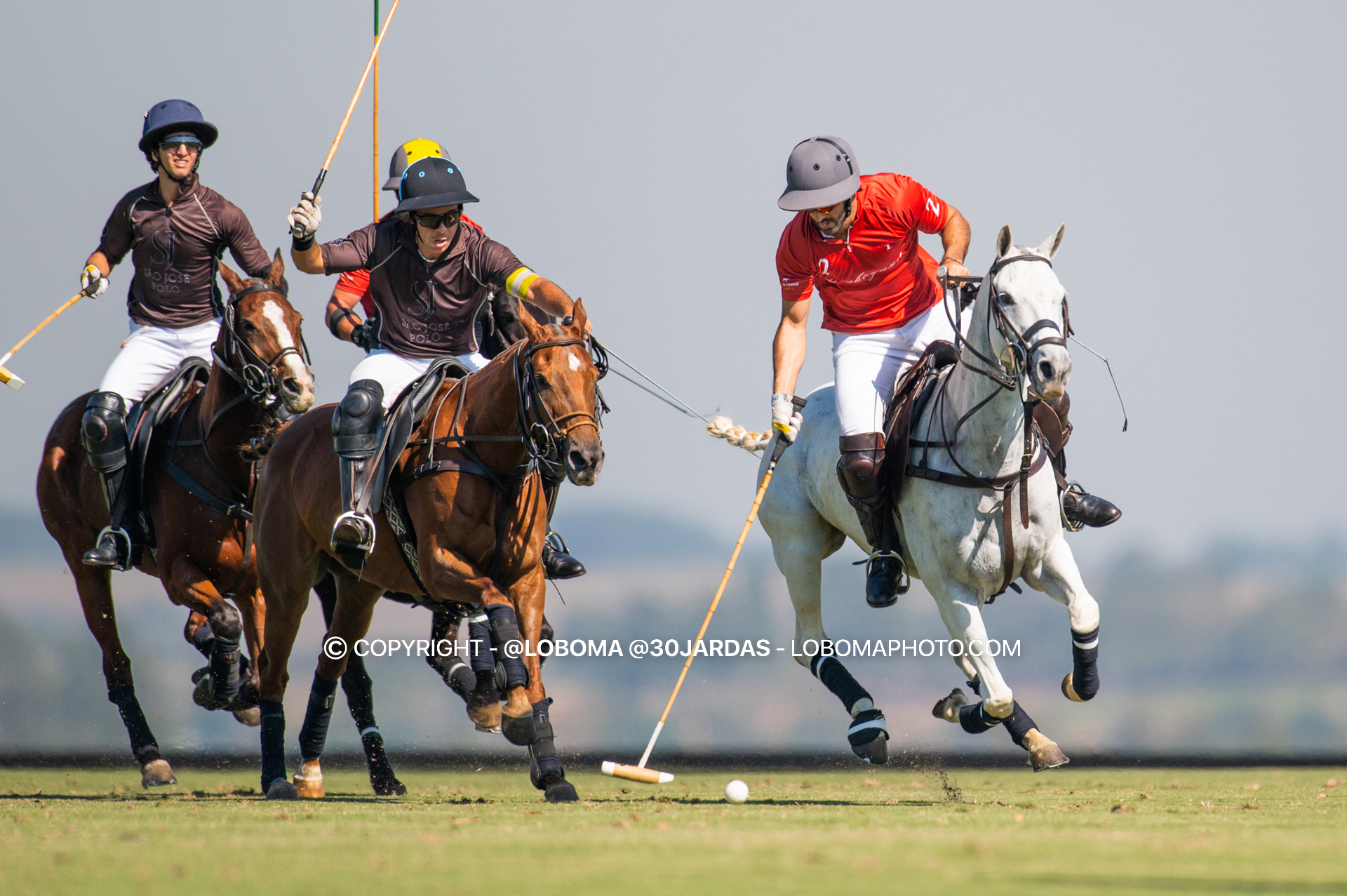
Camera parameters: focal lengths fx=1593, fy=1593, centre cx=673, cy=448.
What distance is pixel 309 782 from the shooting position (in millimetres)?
8406

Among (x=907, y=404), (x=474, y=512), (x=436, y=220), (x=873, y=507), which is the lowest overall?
(x=474, y=512)

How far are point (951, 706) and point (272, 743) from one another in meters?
3.52

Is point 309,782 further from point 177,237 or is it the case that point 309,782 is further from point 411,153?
point 411,153

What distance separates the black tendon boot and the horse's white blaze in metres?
2.13

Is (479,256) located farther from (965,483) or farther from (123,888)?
(123,888)

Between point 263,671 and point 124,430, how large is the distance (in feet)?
5.29

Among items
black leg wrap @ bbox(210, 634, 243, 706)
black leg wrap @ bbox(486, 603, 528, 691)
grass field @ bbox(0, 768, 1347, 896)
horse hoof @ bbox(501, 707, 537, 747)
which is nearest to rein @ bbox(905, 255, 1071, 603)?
grass field @ bbox(0, 768, 1347, 896)

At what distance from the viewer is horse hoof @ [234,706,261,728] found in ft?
29.8

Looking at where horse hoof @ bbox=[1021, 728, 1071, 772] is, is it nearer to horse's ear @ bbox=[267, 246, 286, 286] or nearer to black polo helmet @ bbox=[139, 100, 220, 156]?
horse's ear @ bbox=[267, 246, 286, 286]

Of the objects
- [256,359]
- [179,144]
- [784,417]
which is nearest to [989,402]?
[784,417]

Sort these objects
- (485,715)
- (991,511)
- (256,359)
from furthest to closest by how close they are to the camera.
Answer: (256,359)
(485,715)
(991,511)

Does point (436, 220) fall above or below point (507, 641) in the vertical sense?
above

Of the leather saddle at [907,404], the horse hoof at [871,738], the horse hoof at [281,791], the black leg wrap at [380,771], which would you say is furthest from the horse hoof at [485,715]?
the leather saddle at [907,404]

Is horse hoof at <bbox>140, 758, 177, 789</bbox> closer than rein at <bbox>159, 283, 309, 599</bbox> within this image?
No
